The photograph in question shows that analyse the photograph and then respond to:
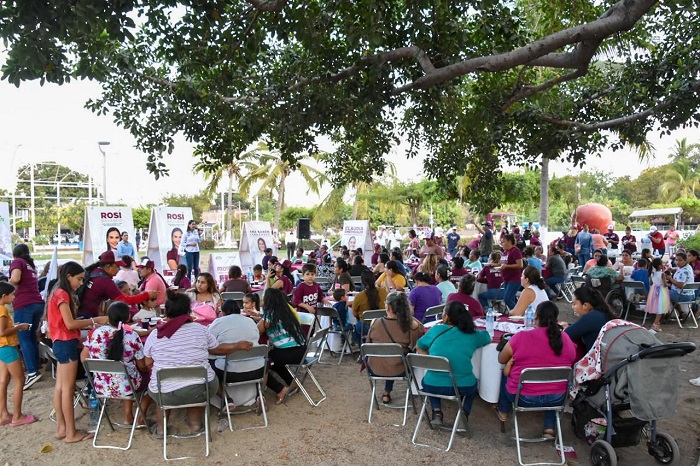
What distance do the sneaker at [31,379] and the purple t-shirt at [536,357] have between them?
5.20m

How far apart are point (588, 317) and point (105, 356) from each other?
4.04 meters

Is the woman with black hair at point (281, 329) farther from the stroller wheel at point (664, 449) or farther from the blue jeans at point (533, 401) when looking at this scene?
the stroller wheel at point (664, 449)

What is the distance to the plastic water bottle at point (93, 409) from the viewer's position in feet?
15.4

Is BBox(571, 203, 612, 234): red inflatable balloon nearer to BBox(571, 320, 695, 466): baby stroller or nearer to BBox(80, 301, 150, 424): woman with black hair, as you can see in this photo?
BBox(571, 320, 695, 466): baby stroller

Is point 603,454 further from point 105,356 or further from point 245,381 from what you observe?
point 105,356

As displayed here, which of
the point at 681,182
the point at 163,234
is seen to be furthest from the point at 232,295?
the point at 681,182

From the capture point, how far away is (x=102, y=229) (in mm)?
11781

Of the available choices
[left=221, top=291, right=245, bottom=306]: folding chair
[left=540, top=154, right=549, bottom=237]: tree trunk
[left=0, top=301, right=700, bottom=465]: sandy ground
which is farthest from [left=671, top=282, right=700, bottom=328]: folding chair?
[left=540, top=154, right=549, bottom=237]: tree trunk

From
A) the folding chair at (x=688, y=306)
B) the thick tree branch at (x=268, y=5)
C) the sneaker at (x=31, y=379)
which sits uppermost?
the thick tree branch at (x=268, y=5)

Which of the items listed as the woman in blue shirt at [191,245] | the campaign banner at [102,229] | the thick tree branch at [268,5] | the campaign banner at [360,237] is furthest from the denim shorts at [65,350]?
the campaign banner at [360,237]

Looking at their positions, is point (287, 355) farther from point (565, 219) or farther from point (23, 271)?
point (565, 219)

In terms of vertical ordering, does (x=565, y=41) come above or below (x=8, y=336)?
above

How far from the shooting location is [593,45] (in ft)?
15.0

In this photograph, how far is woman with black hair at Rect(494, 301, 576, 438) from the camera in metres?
3.87
